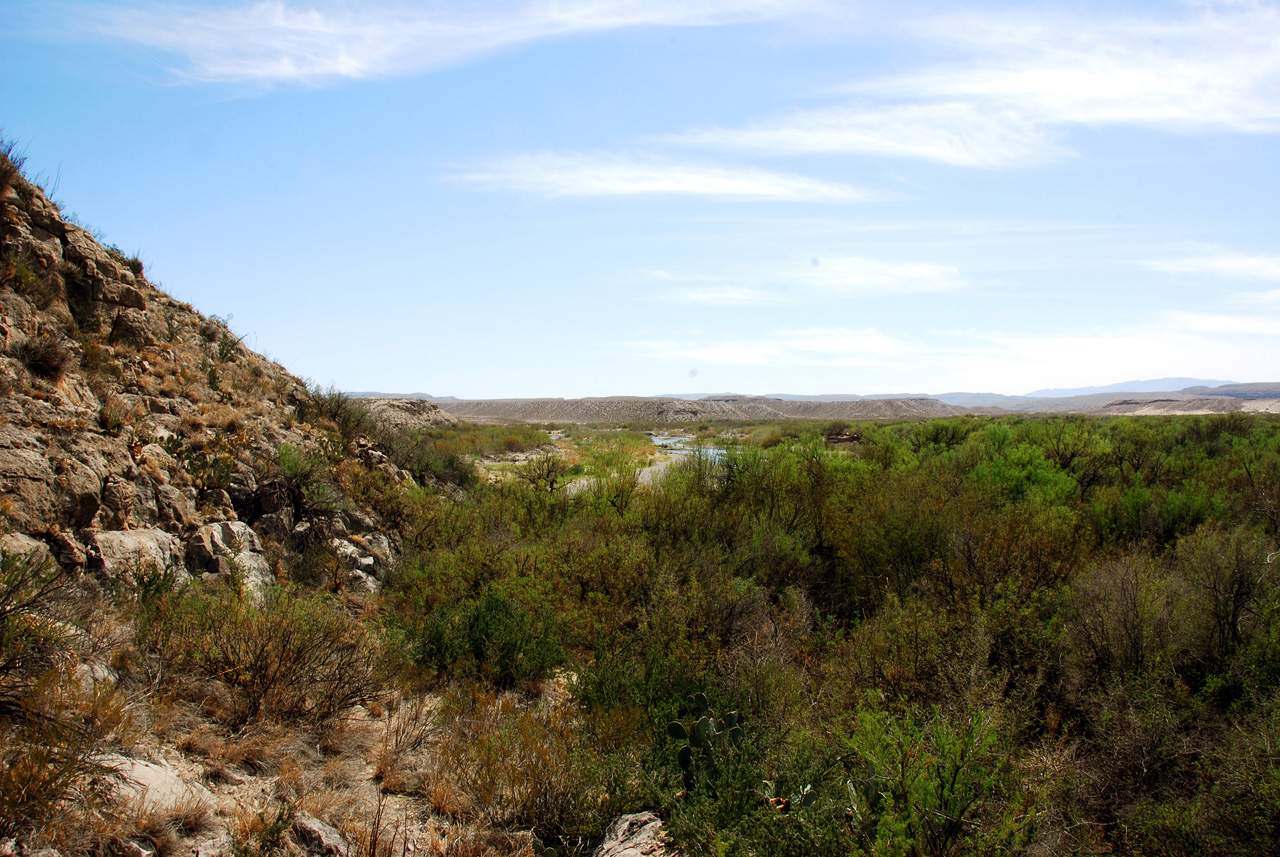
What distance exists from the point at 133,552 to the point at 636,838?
621cm

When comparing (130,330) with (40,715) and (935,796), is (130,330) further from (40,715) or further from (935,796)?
(935,796)

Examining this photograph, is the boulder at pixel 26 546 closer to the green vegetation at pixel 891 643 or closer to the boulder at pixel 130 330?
the green vegetation at pixel 891 643

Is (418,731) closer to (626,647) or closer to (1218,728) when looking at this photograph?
(626,647)

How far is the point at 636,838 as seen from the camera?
4.48 meters

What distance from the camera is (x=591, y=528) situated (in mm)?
11719

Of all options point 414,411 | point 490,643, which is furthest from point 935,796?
point 414,411

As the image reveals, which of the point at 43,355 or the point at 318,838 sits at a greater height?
the point at 43,355

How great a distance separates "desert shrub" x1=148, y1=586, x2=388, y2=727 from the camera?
18.5 feet

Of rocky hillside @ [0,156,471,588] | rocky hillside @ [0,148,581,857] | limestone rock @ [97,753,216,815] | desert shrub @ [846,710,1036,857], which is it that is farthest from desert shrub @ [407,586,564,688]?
desert shrub @ [846,710,1036,857]

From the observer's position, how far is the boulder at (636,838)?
4246 mm

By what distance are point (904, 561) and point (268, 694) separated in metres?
8.41

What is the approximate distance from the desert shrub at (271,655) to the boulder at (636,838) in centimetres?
280

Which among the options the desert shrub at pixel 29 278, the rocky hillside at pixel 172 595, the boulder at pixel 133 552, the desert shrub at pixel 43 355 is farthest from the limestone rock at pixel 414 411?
the boulder at pixel 133 552

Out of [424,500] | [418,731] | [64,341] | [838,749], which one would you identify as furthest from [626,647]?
[64,341]
